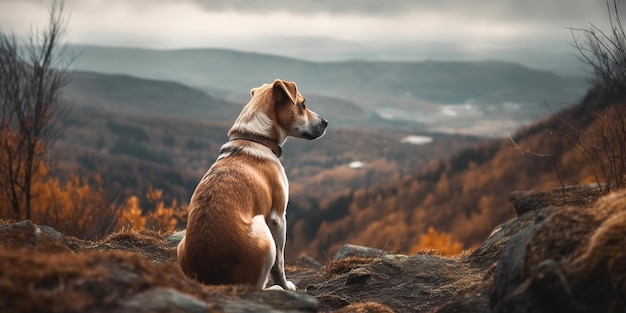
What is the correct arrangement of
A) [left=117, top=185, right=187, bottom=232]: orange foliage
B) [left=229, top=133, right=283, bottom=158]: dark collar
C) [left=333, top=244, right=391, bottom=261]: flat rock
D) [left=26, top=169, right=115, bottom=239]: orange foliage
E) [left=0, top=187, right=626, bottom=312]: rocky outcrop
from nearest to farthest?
1. [left=0, top=187, right=626, bottom=312]: rocky outcrop
2. [left=229, top=133, right=283, bottom=158]: dark collar
3. [left=333, top=244, right=391, bottom=261]: flat rock
4. [left=26, top=169, right=115, bottom=239]: orange foliage
5. [left=117, top=185, right=187, bottom=232]: orange foliage

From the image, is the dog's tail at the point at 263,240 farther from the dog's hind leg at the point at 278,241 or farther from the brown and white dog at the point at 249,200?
the dog's hind leg at the point at 278,241

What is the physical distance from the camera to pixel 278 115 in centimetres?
878

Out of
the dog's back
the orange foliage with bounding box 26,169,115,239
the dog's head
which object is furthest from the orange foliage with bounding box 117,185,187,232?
the dog's back

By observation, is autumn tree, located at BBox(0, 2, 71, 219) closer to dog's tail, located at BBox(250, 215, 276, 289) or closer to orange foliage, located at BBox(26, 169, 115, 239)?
orange foliage, located at BBox(26, 169, 115, 239)

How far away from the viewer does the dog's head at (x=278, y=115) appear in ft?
28.0

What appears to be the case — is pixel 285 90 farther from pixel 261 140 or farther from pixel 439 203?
pixel 439 203

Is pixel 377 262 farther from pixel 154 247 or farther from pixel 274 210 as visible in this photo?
pixel 154 247

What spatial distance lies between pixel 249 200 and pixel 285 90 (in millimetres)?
2129

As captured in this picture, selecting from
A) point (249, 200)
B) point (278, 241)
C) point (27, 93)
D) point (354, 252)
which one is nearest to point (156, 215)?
point (27, 93)

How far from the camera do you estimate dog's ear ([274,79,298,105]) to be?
861 cm

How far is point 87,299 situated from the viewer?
4.07m

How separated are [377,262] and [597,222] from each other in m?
5.23

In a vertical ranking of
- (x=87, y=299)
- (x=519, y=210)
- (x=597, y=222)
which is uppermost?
(x=597, y=222)

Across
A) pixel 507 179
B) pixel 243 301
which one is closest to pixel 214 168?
pixel 243 301
